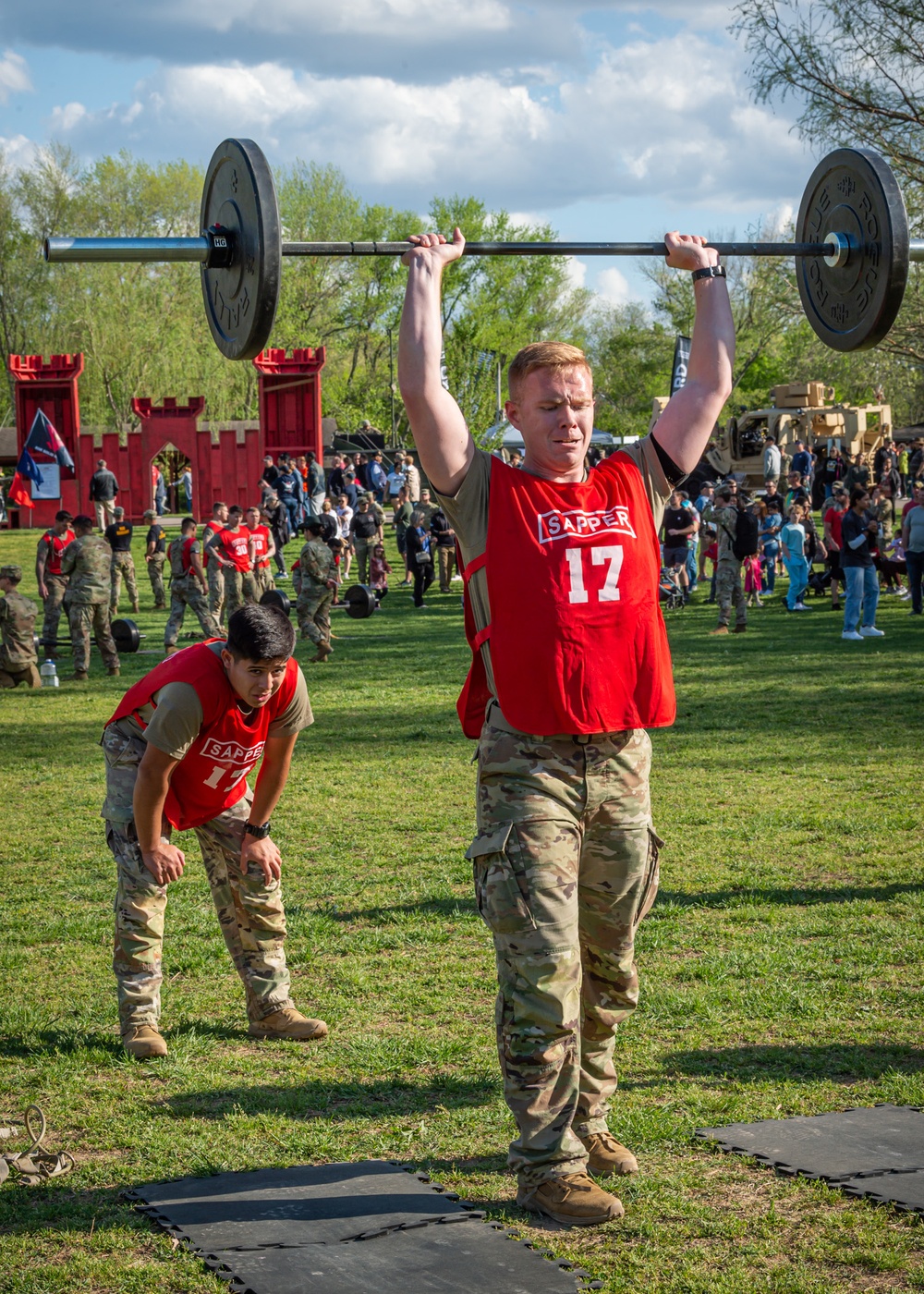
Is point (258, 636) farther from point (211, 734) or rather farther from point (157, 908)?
point (157, 908)

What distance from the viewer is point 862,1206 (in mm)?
3684

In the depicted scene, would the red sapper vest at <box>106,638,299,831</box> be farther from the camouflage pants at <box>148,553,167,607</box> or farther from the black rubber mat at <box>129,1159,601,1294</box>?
the camouflage pants at <box>148,553,167,607</box>

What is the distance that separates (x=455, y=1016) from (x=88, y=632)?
40.2 ft

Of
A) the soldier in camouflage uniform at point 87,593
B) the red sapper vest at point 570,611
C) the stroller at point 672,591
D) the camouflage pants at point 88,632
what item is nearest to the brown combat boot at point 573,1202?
the red sapper vest at point 570,611

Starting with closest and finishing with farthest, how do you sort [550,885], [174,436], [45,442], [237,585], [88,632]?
[550,885] → [88,632] → [237,585] → [45,442] → [174,436]

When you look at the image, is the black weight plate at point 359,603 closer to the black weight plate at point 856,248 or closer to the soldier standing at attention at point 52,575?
the soldier standing at attention at point 52,575

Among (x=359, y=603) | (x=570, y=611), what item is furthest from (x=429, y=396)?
(x=359, y=603)

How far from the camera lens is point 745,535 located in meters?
18.4

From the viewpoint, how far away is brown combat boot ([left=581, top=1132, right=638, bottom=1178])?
388 cm

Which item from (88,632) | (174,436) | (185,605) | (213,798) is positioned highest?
(174,436)

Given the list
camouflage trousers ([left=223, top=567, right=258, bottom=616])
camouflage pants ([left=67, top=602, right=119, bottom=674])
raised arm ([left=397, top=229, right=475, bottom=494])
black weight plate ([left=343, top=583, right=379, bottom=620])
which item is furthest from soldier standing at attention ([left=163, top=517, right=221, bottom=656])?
raised arm ([left=397, top=229, right=475, bottom=494])

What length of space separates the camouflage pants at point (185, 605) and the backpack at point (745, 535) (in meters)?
6.87

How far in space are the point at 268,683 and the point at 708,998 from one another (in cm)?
223

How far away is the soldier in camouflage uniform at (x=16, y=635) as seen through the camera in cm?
1564
